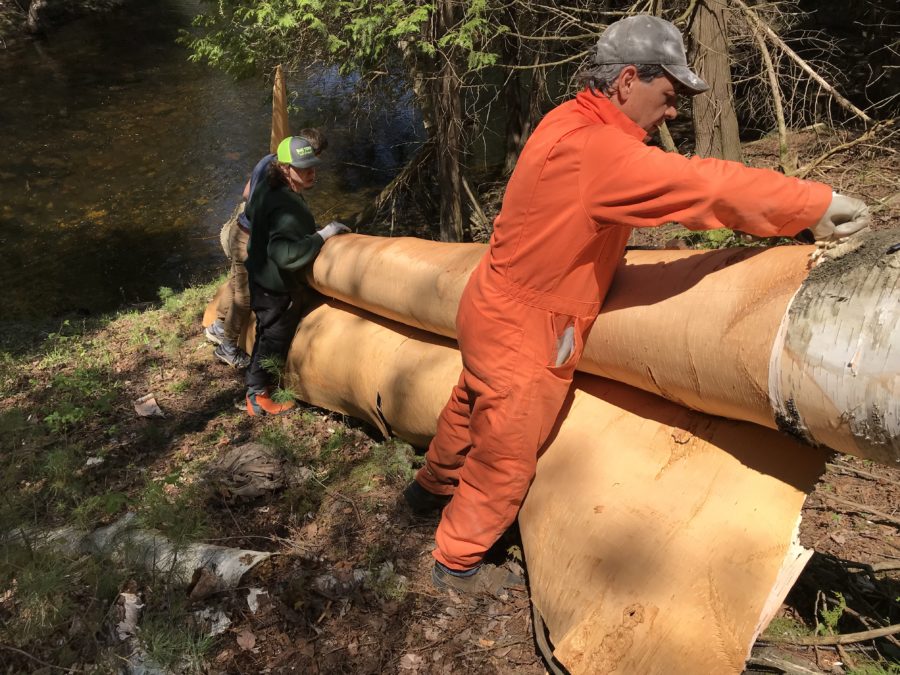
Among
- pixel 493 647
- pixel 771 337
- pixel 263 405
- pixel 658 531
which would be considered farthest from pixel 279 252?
pixel 771 337

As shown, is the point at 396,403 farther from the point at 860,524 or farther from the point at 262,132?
the point at 262,132

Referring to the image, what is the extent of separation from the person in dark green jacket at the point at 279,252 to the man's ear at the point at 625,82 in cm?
218

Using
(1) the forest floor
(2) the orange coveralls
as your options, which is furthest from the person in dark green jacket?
(2) the orange coveralls

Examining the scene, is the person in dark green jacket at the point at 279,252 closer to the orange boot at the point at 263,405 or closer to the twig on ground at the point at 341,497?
the orange boot at the point at 263,405

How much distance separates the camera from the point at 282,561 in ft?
9.60

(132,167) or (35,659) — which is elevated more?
(35,659)

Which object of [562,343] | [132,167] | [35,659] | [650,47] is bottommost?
[132,167]

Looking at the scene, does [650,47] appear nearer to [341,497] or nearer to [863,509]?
[863,509]

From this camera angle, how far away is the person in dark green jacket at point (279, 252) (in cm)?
395

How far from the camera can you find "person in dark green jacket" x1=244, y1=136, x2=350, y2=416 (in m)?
3.95

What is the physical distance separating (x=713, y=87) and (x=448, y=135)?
94.9 inches

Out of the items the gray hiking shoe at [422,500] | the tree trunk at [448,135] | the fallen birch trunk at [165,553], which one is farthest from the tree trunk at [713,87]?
the fallen birch trunk at [165,553]

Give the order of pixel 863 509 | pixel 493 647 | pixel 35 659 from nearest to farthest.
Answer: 1. pixel 35 659
2. pixel 493 647
3. pixel 863 509

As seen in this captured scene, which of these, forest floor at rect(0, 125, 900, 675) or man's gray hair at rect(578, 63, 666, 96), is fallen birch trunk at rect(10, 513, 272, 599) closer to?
forest floor at rect(0, 125, 900, 675)
